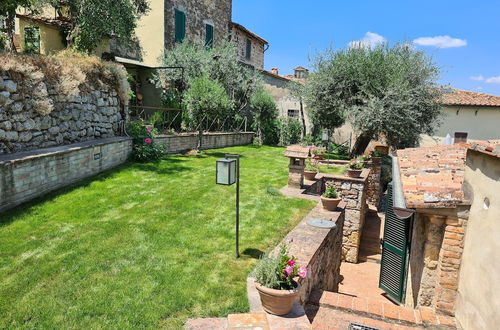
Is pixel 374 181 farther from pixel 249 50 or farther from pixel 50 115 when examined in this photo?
pixel 249 50

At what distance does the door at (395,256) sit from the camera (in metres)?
6.52

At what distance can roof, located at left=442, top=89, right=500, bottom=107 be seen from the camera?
20672 mm

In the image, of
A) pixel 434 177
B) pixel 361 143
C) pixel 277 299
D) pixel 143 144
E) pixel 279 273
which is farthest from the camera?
pixel 361 143

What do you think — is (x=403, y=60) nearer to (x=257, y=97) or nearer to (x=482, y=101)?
(x=257, y=97)

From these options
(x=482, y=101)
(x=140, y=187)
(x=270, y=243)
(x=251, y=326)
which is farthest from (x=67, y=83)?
(x=482, y=101)

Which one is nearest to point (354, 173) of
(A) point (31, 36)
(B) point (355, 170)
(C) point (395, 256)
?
(B) point (355, 170)

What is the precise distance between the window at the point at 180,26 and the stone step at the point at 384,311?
1865 centimetres

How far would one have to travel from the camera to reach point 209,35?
2272 cm

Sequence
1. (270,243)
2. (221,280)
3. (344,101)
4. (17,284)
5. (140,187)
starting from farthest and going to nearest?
(344,101), (140,187), (270,243), (221,280), (17,284)

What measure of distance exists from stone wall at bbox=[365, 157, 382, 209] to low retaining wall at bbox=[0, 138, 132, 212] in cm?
1017

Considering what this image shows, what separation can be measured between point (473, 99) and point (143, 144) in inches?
861

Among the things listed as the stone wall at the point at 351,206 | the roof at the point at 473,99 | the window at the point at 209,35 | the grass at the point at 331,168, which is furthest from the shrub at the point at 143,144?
the roof at the point at 473,99

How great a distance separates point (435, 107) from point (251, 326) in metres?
14.8

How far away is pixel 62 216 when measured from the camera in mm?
6531
